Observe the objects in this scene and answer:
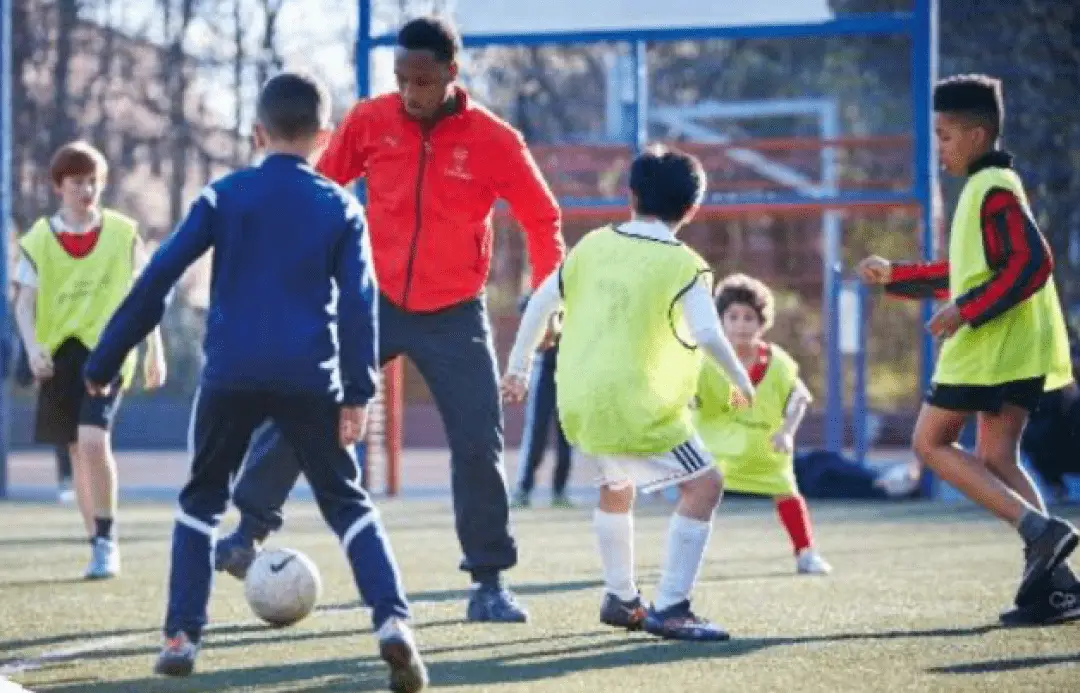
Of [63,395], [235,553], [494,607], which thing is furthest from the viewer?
[63,395]

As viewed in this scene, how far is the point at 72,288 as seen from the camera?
9.79 m

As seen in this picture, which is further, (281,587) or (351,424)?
(281,587)

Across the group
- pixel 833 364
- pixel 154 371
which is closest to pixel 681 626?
pixel 154 371

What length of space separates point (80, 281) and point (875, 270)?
3.72 m

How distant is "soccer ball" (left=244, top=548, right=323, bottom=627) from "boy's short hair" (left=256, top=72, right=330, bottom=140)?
1592mm

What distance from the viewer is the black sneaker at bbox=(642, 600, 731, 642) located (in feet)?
22.5

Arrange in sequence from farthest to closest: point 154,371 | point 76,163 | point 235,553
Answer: point 76,163 → point 154,371 → point 235,553

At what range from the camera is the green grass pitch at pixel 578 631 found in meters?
5.95

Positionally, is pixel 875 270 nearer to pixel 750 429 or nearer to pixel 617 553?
pixel 617 553

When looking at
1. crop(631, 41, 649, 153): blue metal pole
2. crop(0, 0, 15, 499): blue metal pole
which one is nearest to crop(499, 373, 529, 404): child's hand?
crop(631, 41, 649, 153): blue metal pole

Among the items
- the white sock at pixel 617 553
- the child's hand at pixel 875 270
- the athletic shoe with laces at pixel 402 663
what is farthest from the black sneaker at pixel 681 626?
the athletic shoe with laces at pixel 402 663

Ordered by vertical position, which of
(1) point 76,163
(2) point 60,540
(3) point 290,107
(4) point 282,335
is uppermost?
(3) point 290,107

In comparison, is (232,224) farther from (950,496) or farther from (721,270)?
(721,270)

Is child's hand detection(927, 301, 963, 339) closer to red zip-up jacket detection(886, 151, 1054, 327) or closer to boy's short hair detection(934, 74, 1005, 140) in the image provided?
red zip-up jacket detection(886, 151, 1054, 327)
